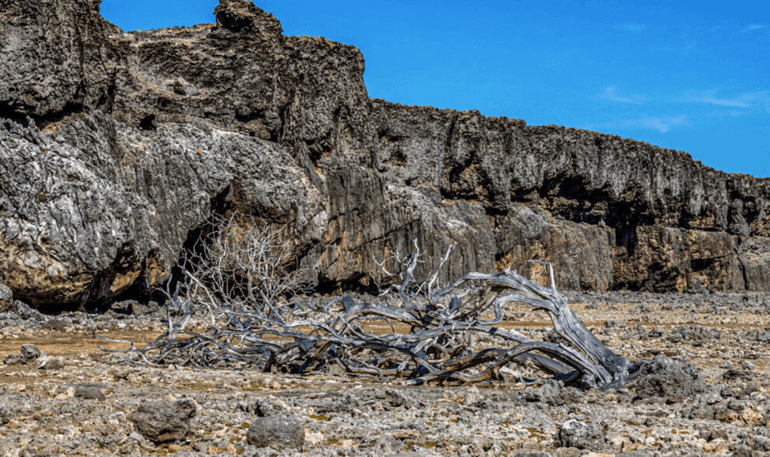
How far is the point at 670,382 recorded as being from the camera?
20.0 feet

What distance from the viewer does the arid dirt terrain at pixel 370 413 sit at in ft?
14.3

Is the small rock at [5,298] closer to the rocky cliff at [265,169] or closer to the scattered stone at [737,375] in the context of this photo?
the rocky cliff at [265,169]

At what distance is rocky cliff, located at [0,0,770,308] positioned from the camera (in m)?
13.8

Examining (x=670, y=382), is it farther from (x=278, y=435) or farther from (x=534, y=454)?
(x=278, y=435)

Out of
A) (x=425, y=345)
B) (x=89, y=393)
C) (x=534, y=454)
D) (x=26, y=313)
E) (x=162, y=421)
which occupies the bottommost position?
(x=26, y=313)

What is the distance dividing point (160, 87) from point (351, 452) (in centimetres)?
1678

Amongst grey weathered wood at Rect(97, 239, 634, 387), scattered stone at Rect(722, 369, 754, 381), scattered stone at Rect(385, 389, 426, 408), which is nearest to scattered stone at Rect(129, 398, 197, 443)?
scattered stone at Rect(385, 389, 426, 408)

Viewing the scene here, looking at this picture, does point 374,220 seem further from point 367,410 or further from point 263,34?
point 367,410

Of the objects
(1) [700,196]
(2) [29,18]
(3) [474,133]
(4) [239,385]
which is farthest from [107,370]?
(1) [700,196]

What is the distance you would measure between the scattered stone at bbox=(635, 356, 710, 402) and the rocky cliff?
10.6 m

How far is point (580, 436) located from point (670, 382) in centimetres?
204

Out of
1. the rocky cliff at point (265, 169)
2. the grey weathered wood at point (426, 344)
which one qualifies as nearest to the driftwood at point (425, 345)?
the grey weathered wood at point (426, 344)

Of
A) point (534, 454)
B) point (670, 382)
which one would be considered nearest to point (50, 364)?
point (534, 454)

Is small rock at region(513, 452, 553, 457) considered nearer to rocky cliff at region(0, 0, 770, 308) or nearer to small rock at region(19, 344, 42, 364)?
small rock at region(19, 344, 42, 364)
